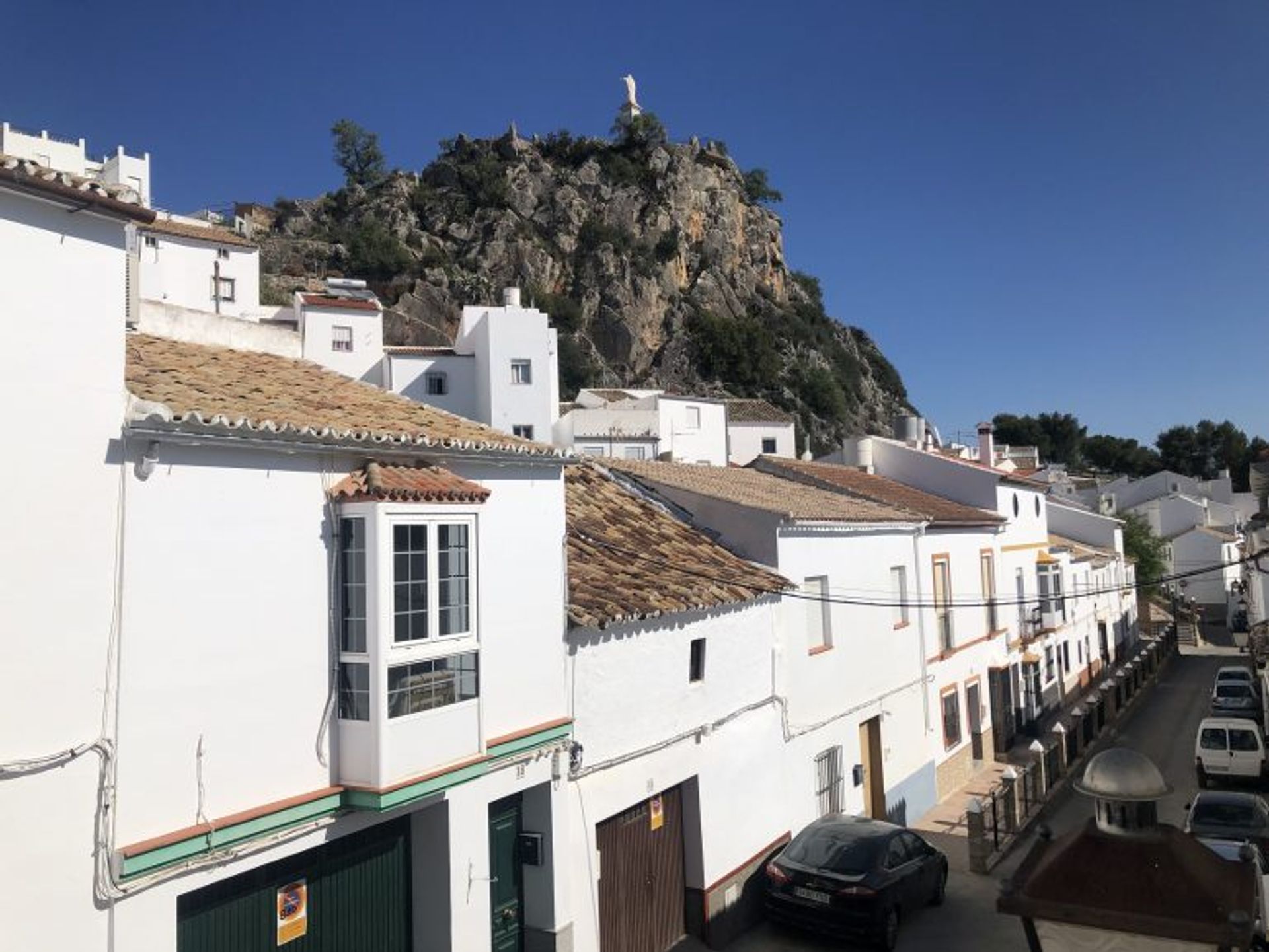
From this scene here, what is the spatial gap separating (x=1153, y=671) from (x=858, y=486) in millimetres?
21695

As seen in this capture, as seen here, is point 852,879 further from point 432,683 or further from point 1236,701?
point 1236,701

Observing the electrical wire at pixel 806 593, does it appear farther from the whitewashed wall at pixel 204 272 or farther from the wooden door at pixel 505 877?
the whitewashed wall at pixel 204 272

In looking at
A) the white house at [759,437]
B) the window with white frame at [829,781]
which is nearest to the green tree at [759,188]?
the white house at [759,437]

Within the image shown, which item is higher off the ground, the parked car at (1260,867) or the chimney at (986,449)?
the chimney at (986,449)

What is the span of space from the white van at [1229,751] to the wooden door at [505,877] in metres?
17.5

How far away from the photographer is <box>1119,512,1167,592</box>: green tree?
48031 mm

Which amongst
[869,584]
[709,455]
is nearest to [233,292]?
[709,455]

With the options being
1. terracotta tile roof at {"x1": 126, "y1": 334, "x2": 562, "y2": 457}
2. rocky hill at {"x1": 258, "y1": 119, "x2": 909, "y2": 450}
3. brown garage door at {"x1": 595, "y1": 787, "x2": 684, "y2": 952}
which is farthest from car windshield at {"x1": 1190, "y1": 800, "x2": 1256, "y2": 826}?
rocky hill at {"x1": 258, "y1": 119, "x2": 909, "y2": 450}

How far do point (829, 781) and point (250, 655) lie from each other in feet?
36.4

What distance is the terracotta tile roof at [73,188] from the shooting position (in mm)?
5984

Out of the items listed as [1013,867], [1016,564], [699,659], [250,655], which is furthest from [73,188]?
[1016,564]

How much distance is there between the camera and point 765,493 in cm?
1730

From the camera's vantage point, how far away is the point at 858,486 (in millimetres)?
21609

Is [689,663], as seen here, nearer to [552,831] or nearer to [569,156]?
[552,831]
